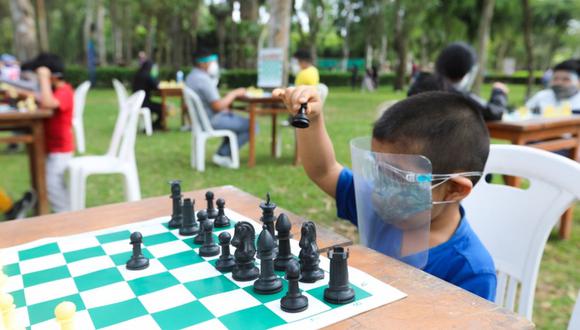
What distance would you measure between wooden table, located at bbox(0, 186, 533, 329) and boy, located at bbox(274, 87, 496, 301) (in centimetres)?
24

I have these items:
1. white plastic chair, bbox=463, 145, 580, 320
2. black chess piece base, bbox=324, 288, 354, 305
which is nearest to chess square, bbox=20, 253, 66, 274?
black chess piece base, bbox=324, 288, 354, 305

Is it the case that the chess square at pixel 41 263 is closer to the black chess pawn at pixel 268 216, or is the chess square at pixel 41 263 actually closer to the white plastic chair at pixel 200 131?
the black chess pawn at pixel 268 216

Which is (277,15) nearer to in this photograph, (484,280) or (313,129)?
(313,129)

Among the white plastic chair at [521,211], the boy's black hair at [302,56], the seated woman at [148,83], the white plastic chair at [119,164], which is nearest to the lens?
the white plastic chair at [521,211]

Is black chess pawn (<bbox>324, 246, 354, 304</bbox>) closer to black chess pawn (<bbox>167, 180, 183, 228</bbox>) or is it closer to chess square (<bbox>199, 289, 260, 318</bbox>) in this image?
chess square (<bbox>199, 289, 260, 318</bbox>)

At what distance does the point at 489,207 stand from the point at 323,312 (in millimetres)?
1204

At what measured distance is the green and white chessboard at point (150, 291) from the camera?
2.86ft

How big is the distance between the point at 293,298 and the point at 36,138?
142 inches

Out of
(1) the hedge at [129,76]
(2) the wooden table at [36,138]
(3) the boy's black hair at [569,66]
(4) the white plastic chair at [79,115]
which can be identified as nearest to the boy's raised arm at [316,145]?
(2) the wooden table at [36,138]

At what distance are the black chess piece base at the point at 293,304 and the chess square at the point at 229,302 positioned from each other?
63mm

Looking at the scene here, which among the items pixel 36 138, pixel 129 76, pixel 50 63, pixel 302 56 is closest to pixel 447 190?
pixel 36 138

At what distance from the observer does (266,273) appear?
1.00 meters

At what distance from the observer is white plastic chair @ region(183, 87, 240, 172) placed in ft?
19.2

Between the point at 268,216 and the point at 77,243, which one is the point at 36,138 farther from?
the point at 268,216
